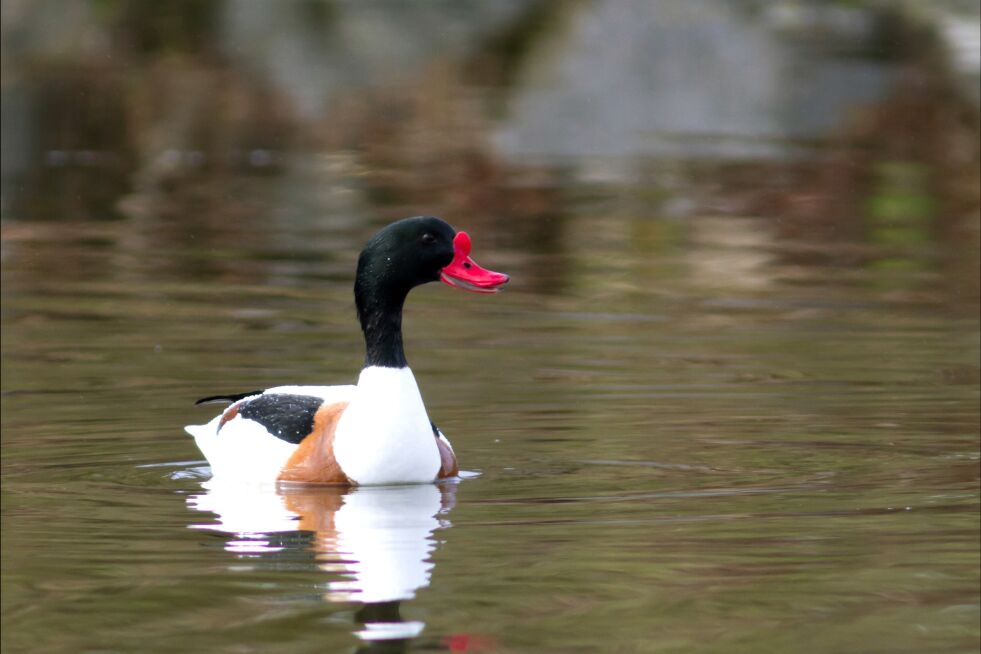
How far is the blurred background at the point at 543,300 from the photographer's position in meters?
6.89

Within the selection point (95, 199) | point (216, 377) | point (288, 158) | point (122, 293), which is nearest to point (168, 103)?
point (288, 158)

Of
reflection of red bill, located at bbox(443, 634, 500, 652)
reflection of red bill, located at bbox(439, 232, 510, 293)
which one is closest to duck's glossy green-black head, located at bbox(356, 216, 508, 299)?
reflection of red bill, located at bbox(439, 232, 510, 293)

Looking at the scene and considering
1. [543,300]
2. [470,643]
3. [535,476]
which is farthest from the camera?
[543,300]

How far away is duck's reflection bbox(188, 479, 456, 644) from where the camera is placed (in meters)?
6.71

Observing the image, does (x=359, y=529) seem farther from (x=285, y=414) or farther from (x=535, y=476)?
(x=285, y=414)

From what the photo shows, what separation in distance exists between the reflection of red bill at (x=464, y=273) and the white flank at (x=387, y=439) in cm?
65

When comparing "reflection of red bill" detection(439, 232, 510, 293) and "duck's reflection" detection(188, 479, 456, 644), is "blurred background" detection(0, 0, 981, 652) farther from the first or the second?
"reflection of red bill" detection(439, 232, 510, 293)

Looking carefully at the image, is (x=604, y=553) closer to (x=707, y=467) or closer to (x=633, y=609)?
(x=633, y=609)

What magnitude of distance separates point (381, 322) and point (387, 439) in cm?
69

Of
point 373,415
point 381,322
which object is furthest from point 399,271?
point 373,415

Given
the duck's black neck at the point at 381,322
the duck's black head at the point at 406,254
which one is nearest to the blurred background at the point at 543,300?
the duck's black neck at the point at 381,322

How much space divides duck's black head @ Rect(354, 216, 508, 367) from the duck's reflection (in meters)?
0.76

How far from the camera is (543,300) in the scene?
14.8 metres

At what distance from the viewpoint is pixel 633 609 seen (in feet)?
21.6
